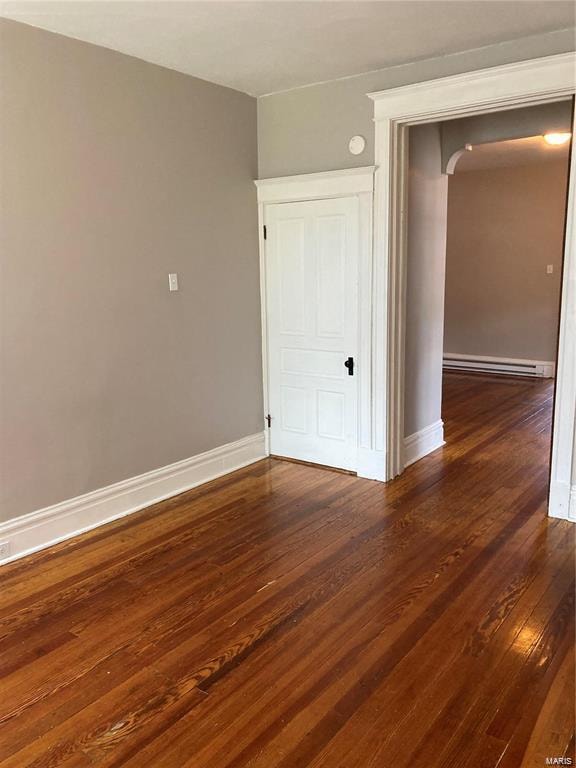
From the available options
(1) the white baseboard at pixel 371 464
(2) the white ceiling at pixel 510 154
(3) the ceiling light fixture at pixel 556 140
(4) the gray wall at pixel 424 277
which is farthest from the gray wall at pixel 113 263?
(2) the white ceiling at pixel 510 154

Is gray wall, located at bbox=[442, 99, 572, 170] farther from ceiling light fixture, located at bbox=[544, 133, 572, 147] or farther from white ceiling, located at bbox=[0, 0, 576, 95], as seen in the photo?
ceiling light fixture, located at bbox=[544, 133, 572, 147]

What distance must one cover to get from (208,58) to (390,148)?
1.23m

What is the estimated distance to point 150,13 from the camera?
293cm

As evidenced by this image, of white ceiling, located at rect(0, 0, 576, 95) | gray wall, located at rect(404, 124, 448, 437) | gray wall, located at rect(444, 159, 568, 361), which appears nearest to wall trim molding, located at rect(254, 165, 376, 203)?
gray wall, located at rect(404, 124, 448, 437)

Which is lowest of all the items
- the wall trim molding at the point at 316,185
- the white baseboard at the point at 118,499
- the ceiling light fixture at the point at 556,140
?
the white baseboard at the point at 118,499

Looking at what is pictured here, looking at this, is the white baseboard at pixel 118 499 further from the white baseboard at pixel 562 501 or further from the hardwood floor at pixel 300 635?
the white baseboard at pixel 562 501

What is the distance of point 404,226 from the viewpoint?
13.5 ft

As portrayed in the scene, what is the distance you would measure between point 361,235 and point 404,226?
0.96ft

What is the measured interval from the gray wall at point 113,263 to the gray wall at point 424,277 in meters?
1.18

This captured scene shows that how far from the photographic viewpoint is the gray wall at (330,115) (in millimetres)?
3539

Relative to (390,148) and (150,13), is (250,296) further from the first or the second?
(150,13)

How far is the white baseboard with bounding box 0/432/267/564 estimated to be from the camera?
10.8 feet

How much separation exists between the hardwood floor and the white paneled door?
62 centimetres

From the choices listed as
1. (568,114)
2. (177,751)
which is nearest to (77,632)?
(177,751)
